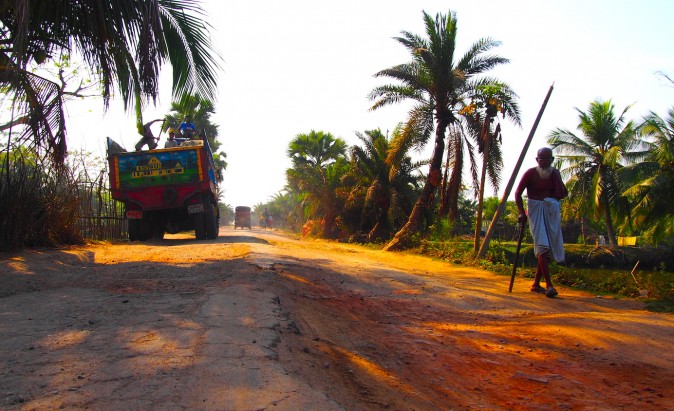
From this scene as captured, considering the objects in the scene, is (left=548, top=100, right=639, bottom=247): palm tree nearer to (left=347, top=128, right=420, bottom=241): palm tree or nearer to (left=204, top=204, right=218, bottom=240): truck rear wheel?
(left=347, top=128, right=420, bottom=241): palm tree

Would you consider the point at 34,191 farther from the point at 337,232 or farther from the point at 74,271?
the point at 337,232

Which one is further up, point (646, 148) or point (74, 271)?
point (646, 148)

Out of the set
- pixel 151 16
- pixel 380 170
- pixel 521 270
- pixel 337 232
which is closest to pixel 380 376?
pixel 151 16

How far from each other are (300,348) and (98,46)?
581cm

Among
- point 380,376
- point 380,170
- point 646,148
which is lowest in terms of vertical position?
point 380,376

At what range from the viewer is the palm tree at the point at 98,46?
645cm

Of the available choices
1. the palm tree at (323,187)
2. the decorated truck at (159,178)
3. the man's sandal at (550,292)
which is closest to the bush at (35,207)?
the decorated truck at (159,178)

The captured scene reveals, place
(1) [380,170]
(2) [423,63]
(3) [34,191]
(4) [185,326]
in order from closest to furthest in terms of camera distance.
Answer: (4) [185,326], (3) [34,191], (2) [423,63], (1) [380,170]

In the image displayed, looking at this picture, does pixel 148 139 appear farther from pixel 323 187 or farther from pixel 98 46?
pixel 323 187

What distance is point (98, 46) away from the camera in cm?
677

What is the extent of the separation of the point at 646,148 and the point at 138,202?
2510cm

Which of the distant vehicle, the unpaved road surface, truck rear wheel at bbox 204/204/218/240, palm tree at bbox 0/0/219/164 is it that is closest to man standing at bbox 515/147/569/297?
the unpaved road surface

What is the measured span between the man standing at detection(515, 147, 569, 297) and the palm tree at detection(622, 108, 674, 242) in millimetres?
16191

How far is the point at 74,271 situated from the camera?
6023 mm
